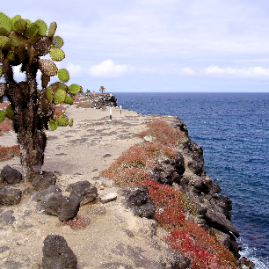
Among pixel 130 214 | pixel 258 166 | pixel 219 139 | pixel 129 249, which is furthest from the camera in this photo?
pixel 219 139

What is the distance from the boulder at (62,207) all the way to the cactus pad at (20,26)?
8.04 metres

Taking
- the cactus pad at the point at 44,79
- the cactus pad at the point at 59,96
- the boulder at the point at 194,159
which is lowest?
the boulder at the point at 194,159

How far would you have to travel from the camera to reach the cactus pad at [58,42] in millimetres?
15855

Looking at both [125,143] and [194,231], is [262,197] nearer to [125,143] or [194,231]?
[125,143]

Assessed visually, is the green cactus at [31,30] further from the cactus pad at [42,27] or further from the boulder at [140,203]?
the boulder at [140,203]

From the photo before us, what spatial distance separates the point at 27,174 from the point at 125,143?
39.4ft

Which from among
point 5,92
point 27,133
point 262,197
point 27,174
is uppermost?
point 5,92

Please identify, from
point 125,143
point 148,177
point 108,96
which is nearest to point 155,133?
point 125,143

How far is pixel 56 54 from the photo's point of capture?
14641 mm

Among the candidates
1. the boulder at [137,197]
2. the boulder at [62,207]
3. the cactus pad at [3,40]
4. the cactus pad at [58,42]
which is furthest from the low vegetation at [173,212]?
the cactus pad at [3,40]

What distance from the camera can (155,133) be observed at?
91.5 feet

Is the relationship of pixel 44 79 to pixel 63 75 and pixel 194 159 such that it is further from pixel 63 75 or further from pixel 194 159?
pixel 194 159

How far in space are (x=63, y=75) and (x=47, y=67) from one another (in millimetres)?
998

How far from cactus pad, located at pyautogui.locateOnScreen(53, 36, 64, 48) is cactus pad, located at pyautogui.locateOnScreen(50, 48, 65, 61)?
132cm
